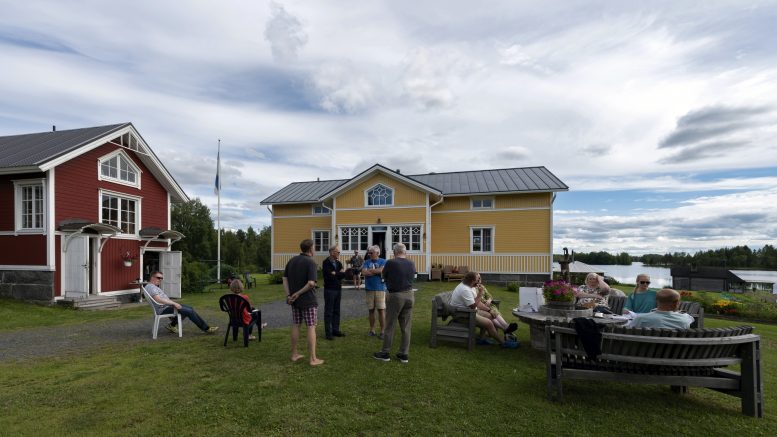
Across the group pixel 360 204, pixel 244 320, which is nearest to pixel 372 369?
pixel 244 320

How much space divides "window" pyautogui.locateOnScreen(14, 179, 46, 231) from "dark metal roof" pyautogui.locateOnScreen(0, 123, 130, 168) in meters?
0.72

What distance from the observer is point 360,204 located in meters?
19.8

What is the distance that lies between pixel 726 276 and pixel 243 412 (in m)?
27.3

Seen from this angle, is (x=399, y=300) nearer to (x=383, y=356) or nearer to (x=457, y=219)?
(x=383, y=356)

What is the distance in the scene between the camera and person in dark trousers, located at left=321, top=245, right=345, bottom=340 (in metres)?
6.61

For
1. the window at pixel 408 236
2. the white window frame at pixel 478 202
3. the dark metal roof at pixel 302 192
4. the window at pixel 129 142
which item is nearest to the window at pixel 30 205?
the window at pixel 129 142

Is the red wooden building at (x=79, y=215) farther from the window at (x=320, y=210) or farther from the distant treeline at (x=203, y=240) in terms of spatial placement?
the distant treeline at (x=203, y=240)

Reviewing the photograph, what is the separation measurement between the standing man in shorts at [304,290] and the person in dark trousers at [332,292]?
4.54 ft

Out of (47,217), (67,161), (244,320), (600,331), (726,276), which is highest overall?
(67,161)

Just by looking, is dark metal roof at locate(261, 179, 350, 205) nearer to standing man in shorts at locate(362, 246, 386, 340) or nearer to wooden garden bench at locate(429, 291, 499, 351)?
standing man in shorts at locate(362, 246, 386, 340)

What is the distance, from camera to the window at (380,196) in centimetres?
1939

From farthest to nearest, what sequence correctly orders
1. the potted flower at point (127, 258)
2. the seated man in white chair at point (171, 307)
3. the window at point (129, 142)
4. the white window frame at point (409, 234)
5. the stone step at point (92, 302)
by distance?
the white window frame at point (409, 234) < the window at point (129, 142) < the potted flower at point (127, 258) < the stone step at point (92, 302) < the seated man in white chair at point (171, 307)

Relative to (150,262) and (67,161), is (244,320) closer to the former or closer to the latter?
(67,161)

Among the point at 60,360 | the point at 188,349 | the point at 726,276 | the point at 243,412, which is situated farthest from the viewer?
the point at 726,276
